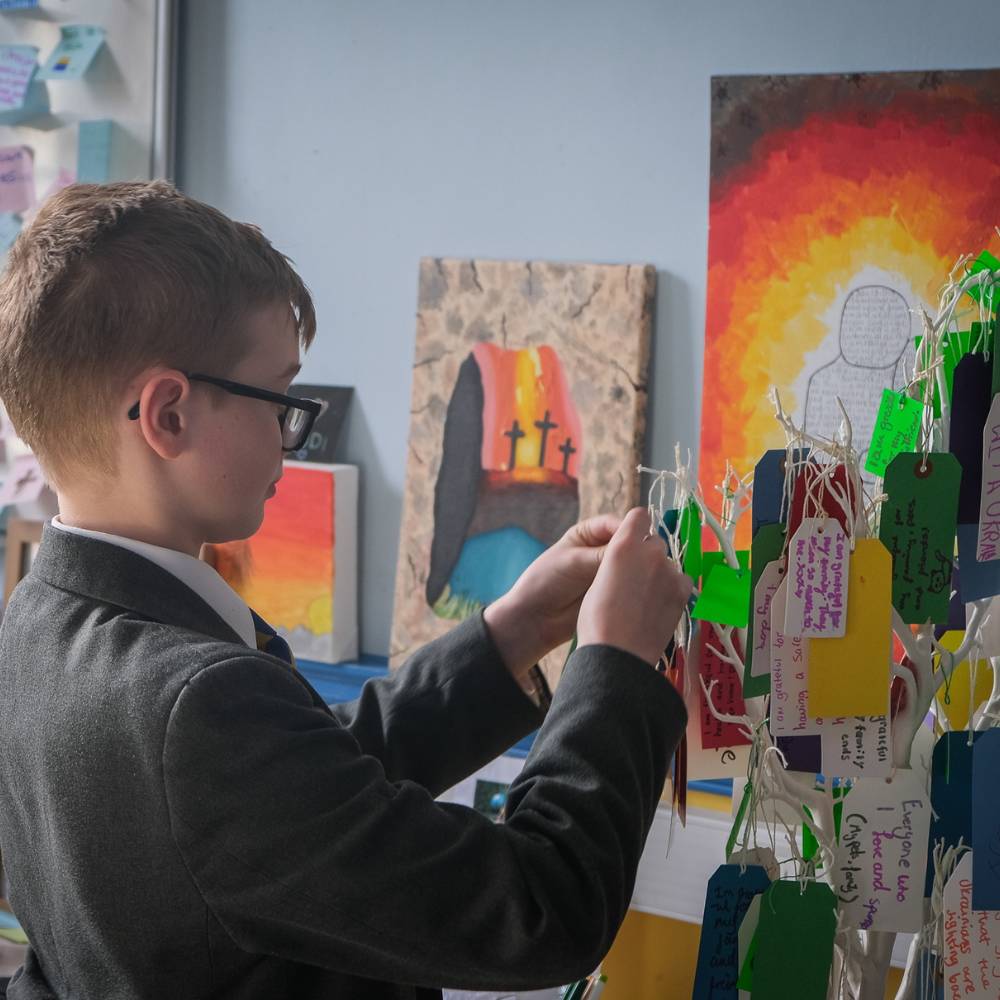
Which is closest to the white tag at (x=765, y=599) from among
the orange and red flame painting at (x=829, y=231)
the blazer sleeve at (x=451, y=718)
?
the blazer sleeve at (x=451, y=718)

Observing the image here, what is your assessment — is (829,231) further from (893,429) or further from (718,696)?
(718,696)

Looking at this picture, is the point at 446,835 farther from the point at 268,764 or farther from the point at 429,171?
the point at 429,171

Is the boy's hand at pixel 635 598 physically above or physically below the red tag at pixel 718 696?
above

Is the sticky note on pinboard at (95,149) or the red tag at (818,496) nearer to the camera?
the red tag at (818,496)

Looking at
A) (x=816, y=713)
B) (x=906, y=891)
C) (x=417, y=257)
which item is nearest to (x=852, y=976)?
(x=906, y=891)

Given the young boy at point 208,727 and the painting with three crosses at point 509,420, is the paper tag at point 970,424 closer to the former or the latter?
the young boy at point 208,727

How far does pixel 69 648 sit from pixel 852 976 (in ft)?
2.03

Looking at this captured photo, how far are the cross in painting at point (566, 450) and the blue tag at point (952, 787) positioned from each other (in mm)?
762

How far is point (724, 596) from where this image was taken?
87 centimetres

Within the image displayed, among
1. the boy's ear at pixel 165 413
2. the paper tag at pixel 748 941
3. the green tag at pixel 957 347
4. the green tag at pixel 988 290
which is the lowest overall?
the paper tag at pixel 748 941

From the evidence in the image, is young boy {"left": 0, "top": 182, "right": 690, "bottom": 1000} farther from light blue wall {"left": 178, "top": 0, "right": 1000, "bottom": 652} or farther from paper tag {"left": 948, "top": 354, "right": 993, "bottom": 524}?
light blue wall {"left": 178, "top": 0, "right": 1000, "bottom": 652}

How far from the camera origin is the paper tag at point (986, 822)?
81 cm

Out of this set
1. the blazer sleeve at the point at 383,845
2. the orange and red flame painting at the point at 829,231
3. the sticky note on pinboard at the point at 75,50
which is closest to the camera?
the blazer sleeve at the point at 383,845

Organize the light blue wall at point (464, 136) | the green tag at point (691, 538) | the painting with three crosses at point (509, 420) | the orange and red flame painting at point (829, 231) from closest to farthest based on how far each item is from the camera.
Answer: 1. the green tag at point (691, 538)
2. the orange and red flame painting at point (829, 231)
3. the light blue wall at point (464, 136)
4. the painting with three crosses at point (509, 420)
